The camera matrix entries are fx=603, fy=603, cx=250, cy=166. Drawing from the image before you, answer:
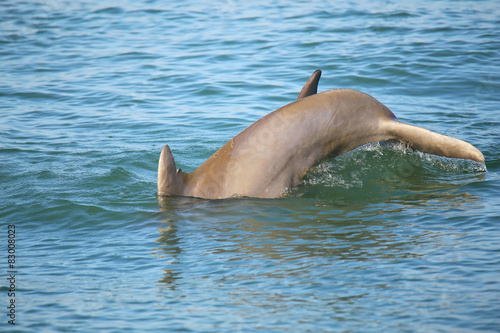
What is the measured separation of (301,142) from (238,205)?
1198 millimetres

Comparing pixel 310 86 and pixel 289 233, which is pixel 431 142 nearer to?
pixel 310 86

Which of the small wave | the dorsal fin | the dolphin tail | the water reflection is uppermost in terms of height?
the dorsal fin

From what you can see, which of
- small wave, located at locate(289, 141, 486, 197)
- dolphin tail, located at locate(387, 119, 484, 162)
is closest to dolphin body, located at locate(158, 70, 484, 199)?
dolphin tail, located at locate(387, 119, 484, 162)

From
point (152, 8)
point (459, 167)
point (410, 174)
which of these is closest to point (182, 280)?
point (410, 174)

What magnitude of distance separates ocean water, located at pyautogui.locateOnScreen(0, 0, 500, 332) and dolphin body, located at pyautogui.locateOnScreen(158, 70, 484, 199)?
0.30 meters

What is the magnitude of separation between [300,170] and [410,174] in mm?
2244

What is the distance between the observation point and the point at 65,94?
15.8m

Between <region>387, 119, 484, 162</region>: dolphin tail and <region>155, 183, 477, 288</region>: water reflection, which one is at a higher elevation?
<region>387, 119, 484, 162</region>: dolphin tail

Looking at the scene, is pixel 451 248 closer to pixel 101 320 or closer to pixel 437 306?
pixel 437 306

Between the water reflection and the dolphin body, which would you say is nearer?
the water reflection

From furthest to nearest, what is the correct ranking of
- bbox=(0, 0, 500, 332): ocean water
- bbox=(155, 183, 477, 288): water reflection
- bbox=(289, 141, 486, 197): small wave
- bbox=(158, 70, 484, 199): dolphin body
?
bbox=(289, 141, 486, 197): small wave, bbox=(158, 70, 484, 199): dolphin body, bbox=(155, 183, 477, 288): water reflection, bbox=(0, 0, 500, 332): ocean water

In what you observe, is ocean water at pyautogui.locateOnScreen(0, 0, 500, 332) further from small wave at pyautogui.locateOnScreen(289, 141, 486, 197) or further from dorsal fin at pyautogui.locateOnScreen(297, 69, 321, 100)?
dorsal fin at pyautogui.locateOnScreen(297, 69, 321, 100)

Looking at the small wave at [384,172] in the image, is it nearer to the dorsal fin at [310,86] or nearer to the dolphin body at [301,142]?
the dolphin body at [301,142]

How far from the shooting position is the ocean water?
5.61 m
